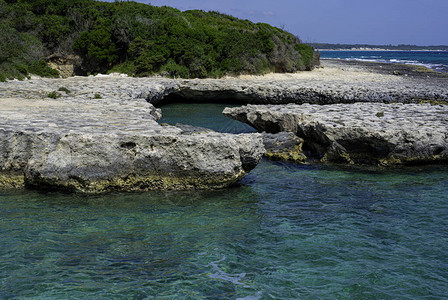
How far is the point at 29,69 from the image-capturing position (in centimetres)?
2375

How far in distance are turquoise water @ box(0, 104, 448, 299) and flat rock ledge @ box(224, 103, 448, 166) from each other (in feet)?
4.83

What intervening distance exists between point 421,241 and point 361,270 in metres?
1.56

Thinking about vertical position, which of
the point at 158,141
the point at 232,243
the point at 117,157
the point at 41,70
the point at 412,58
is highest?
the point at 412,58

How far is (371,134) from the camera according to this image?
9953mm

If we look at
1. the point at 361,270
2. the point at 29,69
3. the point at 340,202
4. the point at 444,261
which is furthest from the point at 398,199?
the point at 29,69

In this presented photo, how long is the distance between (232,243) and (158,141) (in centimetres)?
252

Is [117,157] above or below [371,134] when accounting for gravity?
below

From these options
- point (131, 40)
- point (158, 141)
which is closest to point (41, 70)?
point (131, 40)

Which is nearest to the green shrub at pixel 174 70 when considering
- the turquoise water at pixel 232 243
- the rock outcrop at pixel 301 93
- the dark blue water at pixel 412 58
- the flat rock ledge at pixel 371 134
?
the rock outcrop at pixel 301 93

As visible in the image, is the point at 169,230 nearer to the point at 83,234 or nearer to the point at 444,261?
the point at 83,234

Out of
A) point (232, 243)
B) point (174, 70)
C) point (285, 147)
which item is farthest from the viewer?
point (174, 70)

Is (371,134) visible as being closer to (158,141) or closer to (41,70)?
(158,141)

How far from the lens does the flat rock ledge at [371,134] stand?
1001 cm

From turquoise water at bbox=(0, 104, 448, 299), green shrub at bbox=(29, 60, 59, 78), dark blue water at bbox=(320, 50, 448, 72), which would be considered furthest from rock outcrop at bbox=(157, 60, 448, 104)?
dark blue water at bbox=(320, 50, 448, 72)
